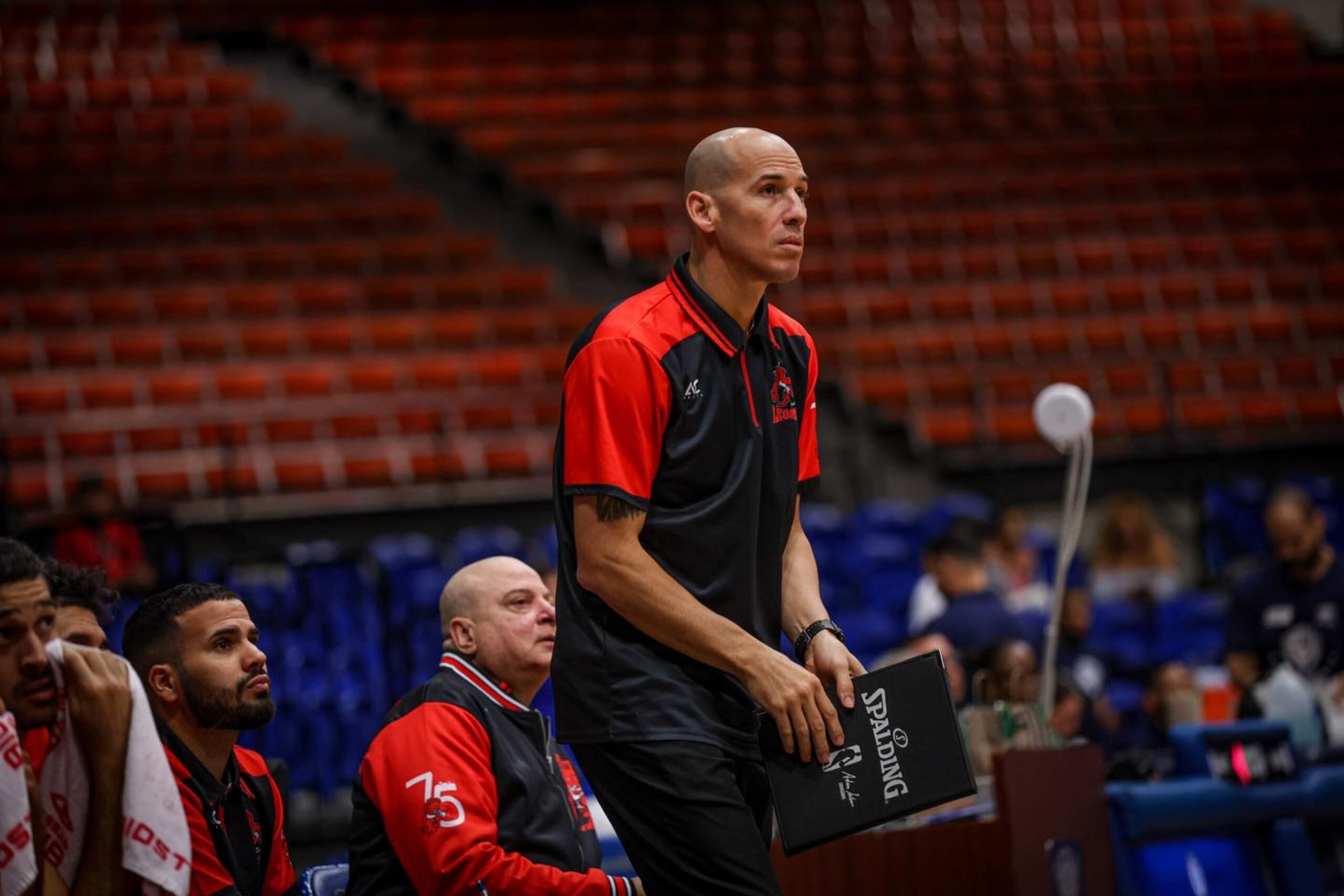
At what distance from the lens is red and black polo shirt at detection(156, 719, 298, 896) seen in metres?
2.76

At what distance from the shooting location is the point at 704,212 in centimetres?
249

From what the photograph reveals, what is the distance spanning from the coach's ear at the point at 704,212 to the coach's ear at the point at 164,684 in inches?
50.1

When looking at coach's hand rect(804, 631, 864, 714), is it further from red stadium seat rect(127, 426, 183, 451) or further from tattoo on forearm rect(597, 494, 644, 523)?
red stadium seat rect(127, 426, 183, 451)

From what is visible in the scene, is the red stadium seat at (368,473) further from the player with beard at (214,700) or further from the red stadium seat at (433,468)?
the player with beard at (214,700)

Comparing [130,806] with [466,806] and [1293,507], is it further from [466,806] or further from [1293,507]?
[1293,507]

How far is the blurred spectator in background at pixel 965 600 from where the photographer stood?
579 cm

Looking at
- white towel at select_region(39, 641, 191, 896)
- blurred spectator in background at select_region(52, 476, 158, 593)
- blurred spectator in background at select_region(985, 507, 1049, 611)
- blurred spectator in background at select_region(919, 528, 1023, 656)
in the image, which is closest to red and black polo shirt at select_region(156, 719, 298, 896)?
white towel at select_region(39, 641, 191, 896)

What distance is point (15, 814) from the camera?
197cm

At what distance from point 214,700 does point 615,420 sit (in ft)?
3.47

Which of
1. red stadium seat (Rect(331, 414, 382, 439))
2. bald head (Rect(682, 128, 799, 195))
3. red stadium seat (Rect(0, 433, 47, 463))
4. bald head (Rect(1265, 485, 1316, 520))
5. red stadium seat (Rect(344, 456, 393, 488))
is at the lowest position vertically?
bald head (Rect(1265, 485, 1316, 520))

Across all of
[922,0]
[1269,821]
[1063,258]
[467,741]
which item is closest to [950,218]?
[1063,258]

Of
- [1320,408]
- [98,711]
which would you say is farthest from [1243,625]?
[98,711]

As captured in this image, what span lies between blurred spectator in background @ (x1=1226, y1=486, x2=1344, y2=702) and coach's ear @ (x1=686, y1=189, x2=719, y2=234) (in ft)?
13.0

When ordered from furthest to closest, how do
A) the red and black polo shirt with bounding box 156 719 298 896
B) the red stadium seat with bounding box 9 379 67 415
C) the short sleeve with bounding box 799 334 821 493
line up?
the red stadium seat with bounding box 9 379 67 415 → the red and black polo shirt with bounding box 156 719 298 896 → the short sleeve with bounding box 799 334 821 493
